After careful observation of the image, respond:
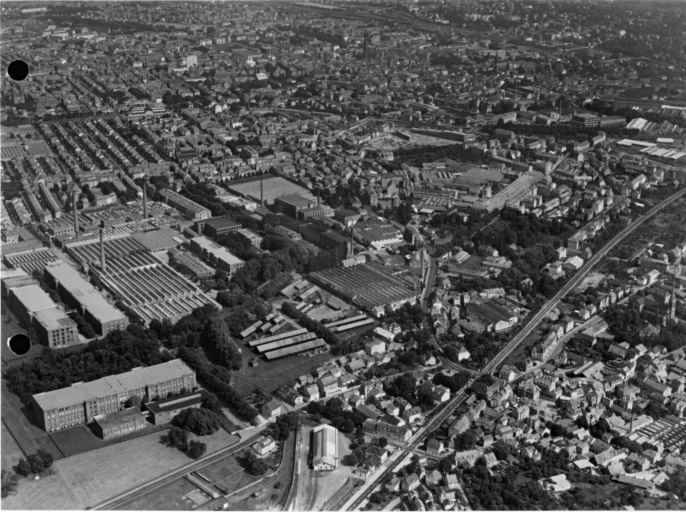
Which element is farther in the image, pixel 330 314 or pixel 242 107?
pixel 242 107

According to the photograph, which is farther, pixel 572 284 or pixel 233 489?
pixel 572 284

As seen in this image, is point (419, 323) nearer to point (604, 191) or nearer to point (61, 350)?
point (61, 350)

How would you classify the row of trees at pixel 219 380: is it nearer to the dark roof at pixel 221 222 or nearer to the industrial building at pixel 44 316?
the industrial building at pixel 44 316

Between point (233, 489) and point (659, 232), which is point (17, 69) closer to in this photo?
point (233, 489)

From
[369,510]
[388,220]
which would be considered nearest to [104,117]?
[388,220]

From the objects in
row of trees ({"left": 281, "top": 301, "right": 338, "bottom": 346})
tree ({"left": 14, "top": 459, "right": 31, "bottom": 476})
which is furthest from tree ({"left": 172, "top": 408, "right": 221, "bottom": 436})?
row of trees ({"left": 281, "top": 301, "right": 338, "bottom": 346})

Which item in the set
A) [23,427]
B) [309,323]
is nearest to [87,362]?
[23,427]
